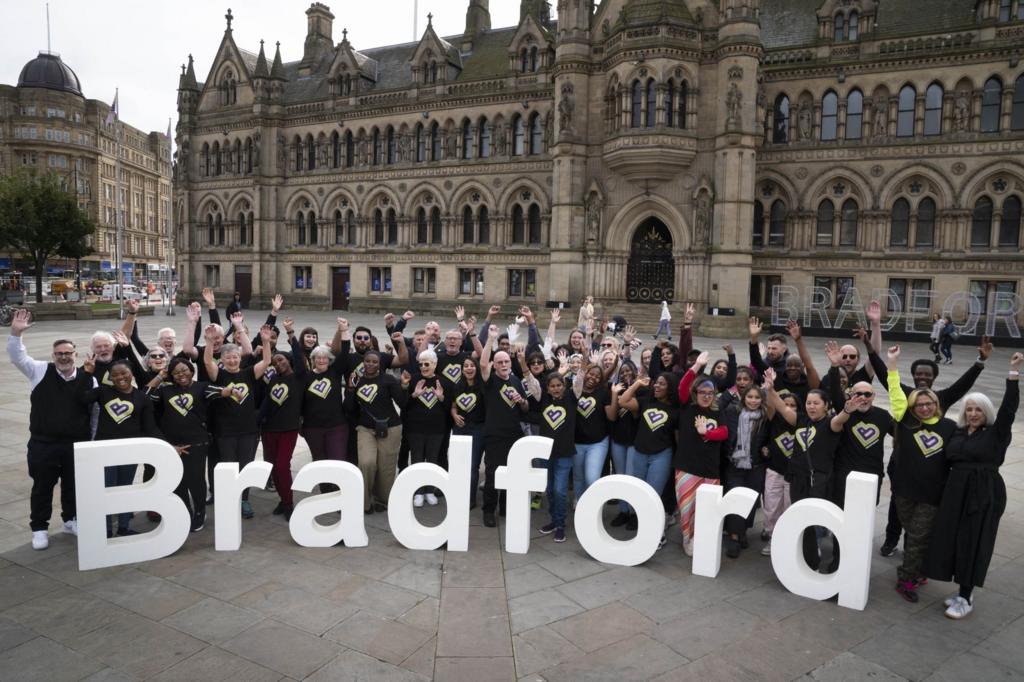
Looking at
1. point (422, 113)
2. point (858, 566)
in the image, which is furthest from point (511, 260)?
point (858, 566)

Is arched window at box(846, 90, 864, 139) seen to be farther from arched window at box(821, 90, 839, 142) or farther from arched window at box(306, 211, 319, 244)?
arched window at box(306, 211, 319, 244)

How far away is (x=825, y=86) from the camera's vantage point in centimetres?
3203

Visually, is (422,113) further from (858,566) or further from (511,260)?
(858,566)

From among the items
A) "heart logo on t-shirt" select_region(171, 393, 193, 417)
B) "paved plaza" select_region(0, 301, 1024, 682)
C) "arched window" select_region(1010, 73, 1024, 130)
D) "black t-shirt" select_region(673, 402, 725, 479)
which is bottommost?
"paved plaza" select_region(0, 301, 1024, 682)

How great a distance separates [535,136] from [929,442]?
33.2 m

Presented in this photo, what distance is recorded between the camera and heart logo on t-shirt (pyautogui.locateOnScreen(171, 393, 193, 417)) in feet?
23.3

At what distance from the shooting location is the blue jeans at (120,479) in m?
7.09

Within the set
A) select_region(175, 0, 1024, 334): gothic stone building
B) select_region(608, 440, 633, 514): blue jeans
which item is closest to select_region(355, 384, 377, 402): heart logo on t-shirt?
select_region(608, 440, 633, 514): blue jeans

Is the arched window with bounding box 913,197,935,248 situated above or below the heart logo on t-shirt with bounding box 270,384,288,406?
above

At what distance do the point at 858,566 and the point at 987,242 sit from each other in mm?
31051

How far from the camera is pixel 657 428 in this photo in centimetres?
730

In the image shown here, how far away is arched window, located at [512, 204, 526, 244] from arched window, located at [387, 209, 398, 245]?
7.89 metres

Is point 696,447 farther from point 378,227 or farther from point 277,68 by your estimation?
point 277,68

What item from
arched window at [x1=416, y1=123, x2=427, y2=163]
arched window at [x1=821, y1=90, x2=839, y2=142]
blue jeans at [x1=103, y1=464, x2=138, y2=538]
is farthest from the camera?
arched window at [x1=416, y1=123, x2=427, y2=163]
